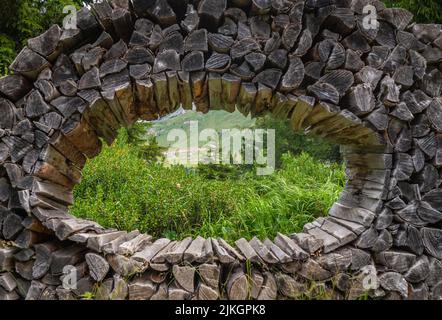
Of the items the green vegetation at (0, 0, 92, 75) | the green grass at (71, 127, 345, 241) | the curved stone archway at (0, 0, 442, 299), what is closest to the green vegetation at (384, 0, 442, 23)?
the green grass at (71, 127, 345, 241)

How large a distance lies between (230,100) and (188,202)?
7.83 ft

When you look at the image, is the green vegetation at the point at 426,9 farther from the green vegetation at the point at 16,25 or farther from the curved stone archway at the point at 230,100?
the green vegetation at the point at 16,25

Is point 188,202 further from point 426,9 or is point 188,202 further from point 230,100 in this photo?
point 426,9

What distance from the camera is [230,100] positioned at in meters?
2.49

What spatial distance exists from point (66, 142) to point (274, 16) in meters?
1.62

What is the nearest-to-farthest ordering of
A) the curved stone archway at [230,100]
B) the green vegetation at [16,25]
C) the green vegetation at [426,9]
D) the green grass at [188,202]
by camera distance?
the curved stone archway at [230,100] < the green grass at [188,202] < the green vegetation at [16,25] < the green vegetation at [426,9]

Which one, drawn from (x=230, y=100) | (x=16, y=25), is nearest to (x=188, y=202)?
(x=230, y=100)

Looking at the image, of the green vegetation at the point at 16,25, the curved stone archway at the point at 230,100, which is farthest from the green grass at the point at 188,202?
the green vegetation at the point at 16,25

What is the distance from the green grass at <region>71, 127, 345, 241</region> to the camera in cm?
414

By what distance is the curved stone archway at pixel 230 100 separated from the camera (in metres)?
2.29

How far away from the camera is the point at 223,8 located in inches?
90.4

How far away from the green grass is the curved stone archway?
1.59 meters

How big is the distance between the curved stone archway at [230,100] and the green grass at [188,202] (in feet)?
5.22
